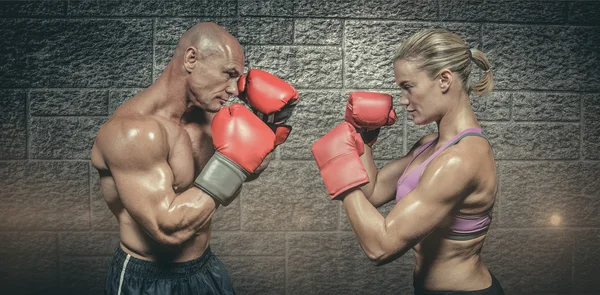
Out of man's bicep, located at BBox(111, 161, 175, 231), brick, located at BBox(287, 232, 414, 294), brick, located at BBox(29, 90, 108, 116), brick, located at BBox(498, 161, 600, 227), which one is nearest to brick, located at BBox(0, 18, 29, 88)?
brick, located at BBox(29, 90, 108, 116)

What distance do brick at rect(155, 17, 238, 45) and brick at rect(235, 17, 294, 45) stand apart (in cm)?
7

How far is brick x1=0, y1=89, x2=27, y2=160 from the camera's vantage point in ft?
9.47

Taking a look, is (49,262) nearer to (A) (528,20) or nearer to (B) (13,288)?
(B) (13,288)

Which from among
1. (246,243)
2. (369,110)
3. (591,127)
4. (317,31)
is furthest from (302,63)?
(591,127)

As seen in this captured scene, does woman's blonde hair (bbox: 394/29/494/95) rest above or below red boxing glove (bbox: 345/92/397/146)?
above

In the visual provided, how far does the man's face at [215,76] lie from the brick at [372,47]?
125 centimetres

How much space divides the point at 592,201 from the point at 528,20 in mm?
1414

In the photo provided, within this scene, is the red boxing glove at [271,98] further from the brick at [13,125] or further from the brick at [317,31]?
the brick at [13,125]

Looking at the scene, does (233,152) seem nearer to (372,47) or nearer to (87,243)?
(372,47)

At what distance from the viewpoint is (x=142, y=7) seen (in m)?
2.87

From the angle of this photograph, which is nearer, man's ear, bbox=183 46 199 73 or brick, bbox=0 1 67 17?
man's ear, bbox=183 46 199 73

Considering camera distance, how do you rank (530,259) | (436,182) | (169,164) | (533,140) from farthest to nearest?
(530,259) < (533,140) < (169,164) < (436,182)

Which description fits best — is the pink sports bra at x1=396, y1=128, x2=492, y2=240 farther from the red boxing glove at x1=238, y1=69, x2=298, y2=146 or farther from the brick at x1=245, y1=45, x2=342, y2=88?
the brick at x1=245, y1=45, x2=342, y2=88

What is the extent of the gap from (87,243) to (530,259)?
3.22m
